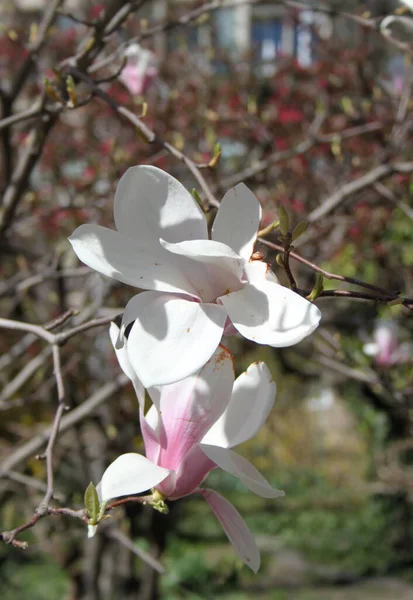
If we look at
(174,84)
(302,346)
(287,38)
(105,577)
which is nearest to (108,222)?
(302,346)

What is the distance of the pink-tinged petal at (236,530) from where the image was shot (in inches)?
27.8

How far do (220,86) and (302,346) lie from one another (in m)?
2.97

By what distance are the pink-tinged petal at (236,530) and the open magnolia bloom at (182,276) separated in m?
0.19

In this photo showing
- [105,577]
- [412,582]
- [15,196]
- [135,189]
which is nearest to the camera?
[135,189]

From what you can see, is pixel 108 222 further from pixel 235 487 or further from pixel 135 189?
pixel 235 487

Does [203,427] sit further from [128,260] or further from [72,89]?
[72,89]

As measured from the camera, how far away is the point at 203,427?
700 mm

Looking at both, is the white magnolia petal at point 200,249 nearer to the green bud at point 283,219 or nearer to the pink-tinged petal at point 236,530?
the green bud at point 283,219

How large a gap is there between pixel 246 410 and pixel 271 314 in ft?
0.48

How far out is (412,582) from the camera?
17.3 ft

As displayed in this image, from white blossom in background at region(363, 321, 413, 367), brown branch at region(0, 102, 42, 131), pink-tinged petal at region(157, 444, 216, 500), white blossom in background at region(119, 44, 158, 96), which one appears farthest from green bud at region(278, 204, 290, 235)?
white blossom in background at region(363, 321, 413, 367)

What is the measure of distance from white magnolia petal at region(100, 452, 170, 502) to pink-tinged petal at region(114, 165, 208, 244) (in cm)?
22

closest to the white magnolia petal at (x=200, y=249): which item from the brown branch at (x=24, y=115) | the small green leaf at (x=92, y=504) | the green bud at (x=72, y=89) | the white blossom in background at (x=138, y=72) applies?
the small green leaf at (x=92, y=504)

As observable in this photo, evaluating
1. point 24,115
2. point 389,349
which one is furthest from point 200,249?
point 389,349
